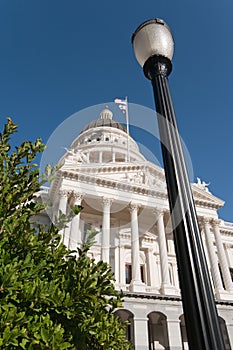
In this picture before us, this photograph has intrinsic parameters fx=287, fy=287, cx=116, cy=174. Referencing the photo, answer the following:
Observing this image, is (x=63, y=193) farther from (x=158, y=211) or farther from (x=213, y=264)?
(x=213, y=264)

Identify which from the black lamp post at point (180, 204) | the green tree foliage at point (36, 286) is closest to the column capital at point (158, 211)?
the green tree foliage at point (36, 286)

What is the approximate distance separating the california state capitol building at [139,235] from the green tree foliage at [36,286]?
19.8m

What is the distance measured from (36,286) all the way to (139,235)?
28.5 metres

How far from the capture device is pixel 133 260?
27.9 metres

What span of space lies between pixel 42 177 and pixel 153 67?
4165 mm

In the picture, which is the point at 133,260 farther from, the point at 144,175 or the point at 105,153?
the point at 105,153

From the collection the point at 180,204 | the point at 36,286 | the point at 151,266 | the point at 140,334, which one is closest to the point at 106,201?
the point at 151,266

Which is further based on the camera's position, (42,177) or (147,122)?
(42,177)

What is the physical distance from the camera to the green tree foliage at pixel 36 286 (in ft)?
14.1

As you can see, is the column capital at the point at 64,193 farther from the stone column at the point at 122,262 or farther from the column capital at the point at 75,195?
the stone column at the point at 122,262

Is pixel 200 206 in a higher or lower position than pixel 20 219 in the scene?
higher

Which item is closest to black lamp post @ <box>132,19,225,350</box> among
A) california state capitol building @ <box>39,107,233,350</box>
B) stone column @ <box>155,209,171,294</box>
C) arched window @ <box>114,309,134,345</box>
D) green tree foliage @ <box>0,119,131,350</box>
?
green tree foliage @ <box>0,119,131,350</box>

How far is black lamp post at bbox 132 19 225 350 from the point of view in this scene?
104 inches

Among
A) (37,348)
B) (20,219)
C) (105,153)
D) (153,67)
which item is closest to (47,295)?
(37,348)
